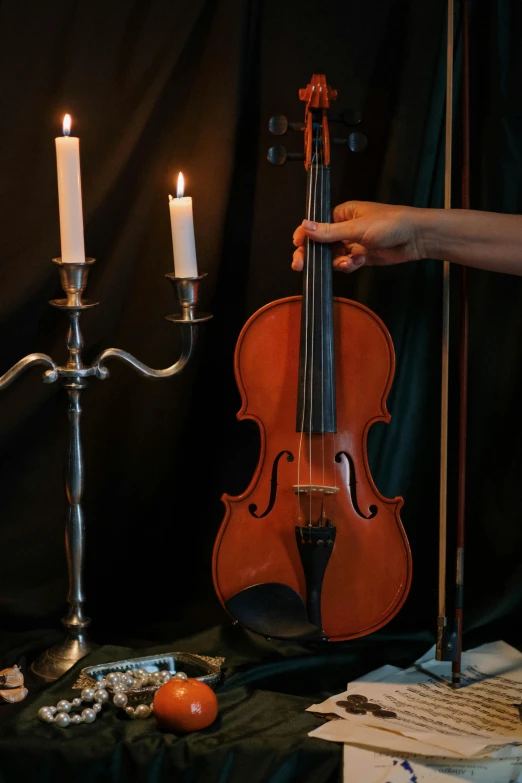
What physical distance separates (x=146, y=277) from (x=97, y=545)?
1.95ft

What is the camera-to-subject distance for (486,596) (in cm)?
208

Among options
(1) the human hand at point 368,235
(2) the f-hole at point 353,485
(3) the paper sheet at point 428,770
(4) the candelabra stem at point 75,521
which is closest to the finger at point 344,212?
(1) the human hand at point 368,235

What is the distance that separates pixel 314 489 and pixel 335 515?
6 centimetres

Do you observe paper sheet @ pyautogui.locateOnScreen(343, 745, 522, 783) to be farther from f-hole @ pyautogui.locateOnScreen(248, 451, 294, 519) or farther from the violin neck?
the violin neck

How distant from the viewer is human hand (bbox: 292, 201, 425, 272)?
172 centimetres

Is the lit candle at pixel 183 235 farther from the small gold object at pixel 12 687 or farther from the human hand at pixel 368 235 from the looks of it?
the small gold object at pixel 12 687

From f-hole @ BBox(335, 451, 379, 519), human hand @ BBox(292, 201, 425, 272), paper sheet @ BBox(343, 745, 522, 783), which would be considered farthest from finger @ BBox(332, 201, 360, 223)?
paper sheet @ BBox(343, 745, 522, 783)

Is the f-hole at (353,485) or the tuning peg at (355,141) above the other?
the tuning peg at (355,141)

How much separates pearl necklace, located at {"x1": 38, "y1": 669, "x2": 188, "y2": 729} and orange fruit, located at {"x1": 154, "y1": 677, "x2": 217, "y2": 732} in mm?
51

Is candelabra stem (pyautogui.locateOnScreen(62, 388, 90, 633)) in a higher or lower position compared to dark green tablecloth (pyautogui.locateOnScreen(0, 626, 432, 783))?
higher

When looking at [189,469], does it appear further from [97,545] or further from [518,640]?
[518,640]

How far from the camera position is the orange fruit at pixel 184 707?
1528mm

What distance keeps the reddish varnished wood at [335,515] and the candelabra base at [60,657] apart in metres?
0.31

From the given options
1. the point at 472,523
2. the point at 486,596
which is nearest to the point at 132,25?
the point at 472,523
